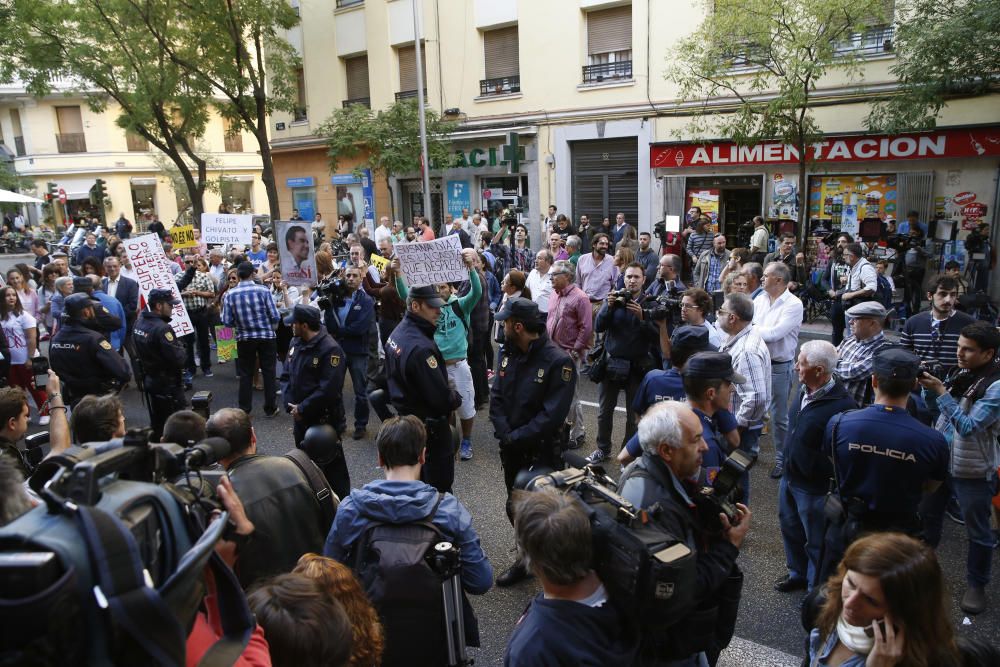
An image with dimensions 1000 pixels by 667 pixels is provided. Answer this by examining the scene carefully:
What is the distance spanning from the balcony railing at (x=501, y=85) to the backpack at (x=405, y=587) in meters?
19.8

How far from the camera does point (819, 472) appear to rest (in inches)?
164

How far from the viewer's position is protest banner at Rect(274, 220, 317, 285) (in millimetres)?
10055

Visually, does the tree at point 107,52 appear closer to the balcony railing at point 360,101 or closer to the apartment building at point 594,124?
the balcony railing at point 360,101

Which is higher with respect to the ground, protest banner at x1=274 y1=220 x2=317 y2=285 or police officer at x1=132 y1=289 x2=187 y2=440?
protest banner at x1=274 y1=220 x2=317 y2=285

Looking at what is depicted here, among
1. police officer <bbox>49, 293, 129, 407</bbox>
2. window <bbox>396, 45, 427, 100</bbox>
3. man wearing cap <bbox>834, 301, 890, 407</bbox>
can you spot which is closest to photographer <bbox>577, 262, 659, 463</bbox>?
man wearing cap <bbox>834, 301, 890, 407</bbox>

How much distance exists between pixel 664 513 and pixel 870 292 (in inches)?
311

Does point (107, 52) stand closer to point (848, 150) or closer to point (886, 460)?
point (848, 150)

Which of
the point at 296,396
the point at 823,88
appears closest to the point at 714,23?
the point at 823,88

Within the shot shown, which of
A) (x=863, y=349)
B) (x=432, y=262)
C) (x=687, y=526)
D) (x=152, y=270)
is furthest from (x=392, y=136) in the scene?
A: (x=687, y=526)

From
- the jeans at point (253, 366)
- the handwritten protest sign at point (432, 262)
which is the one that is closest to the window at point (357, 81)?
the jeans at point (253, 366)

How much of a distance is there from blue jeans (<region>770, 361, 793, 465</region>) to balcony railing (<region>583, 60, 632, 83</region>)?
14.0 metres

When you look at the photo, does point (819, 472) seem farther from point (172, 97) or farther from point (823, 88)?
point (172, 97)

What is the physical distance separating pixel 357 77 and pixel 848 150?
16030mm

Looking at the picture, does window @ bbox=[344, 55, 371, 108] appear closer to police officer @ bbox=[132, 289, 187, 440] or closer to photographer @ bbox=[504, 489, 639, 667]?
police officer @ bbox=[132, 289, 187, 440]
